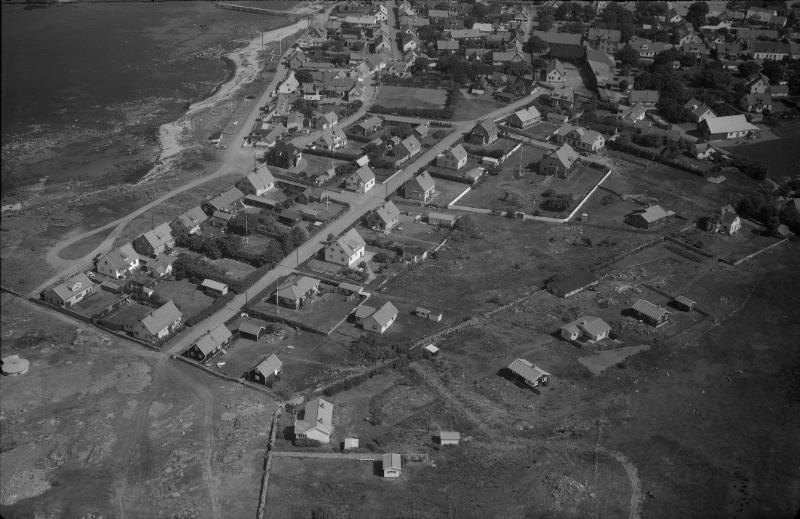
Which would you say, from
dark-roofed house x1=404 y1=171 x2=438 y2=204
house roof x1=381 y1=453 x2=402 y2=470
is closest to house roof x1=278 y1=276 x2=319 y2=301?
house roof x1=381 y1=453 x2=402 y2=470

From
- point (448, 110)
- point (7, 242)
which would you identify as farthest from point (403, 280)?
point (448, 110)

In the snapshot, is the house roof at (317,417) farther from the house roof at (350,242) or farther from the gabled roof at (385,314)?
the house roof at (350,242)

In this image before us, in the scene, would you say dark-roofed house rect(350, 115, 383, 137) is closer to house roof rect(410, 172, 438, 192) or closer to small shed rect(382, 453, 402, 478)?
house roof rect(410, 172, 438, 192)

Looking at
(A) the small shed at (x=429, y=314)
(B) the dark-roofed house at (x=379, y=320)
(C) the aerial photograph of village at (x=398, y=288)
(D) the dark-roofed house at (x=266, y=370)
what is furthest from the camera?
(A) the small shed at (x=429, y=314)

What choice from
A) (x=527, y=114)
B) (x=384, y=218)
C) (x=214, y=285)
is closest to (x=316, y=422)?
(x=214, y=285)

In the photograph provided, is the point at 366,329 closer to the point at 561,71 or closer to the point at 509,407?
the point at 509,407

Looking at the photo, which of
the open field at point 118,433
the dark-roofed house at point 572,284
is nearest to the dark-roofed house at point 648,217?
the dark-roofed house at point 572,284
